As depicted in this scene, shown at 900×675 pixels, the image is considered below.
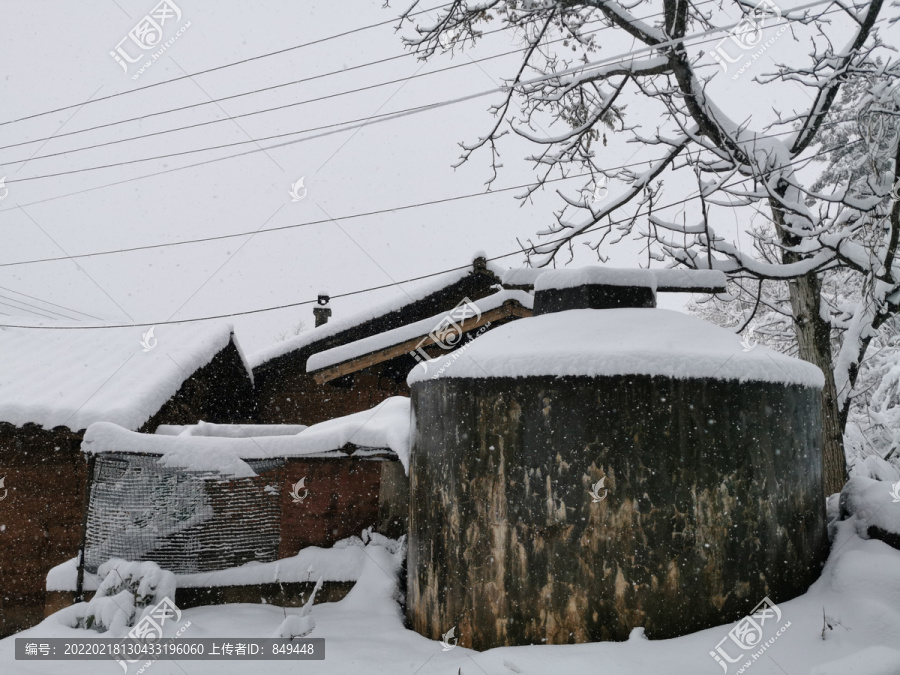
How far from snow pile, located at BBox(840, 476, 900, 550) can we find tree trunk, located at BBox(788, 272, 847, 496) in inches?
96.2

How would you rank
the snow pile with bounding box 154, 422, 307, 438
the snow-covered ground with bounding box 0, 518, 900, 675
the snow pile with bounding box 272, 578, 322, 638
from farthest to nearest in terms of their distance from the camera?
the snow pile with bounding box 154, 422, 307, 438 < the snow pile with bounding box 272, 578, 322, 638 < the snow-covered ground with bounding box 0, 518, 900, 675

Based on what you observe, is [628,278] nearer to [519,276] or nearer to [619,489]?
[519,276]

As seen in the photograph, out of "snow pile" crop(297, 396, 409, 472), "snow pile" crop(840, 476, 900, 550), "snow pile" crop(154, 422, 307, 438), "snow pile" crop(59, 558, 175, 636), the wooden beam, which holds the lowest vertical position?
"snow pile" crop(59, 558, 175, 636)

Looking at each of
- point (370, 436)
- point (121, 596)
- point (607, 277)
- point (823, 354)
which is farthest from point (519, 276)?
point (121, 596)

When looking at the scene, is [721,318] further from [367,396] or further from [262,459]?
[262,459]

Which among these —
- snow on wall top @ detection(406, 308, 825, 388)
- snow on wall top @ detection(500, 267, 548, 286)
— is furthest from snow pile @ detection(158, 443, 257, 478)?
snow on wall top @ detection(500, 267, 548, 286)

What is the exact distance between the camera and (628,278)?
17.2 ft

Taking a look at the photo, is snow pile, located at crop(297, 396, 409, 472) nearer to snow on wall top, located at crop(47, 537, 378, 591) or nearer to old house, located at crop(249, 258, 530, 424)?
snow on wall top, located at crop(47, 537, 378, 591)

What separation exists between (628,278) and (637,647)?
302cm

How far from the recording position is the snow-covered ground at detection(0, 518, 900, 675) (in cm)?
353

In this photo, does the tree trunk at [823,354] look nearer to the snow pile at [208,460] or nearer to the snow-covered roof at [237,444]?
the snow-covered roof at [237,444]

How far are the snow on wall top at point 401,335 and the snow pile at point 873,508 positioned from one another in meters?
4.86

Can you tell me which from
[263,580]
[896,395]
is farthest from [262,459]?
[896,395]

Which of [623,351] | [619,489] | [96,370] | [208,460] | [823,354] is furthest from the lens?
[96,370]
